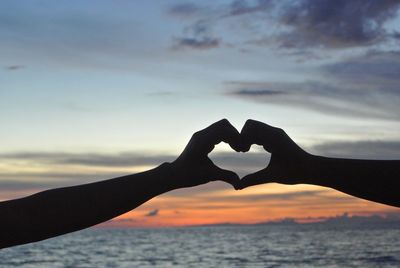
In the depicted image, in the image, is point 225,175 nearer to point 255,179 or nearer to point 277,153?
point 255,179

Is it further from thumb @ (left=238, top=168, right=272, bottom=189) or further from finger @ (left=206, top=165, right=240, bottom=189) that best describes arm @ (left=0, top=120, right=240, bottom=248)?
thumb @ (left=238, top=168, right=272, bottom=189)

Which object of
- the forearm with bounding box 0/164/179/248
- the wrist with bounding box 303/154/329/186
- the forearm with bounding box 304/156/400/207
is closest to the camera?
the forearm with bounding box 0/164/179/248

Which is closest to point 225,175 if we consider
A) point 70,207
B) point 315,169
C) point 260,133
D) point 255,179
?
point 255,179

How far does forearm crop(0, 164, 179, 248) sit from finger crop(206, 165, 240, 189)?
0.90ft

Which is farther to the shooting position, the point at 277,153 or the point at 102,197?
the point at 277,153

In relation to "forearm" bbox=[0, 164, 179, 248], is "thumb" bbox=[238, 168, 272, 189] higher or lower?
higher

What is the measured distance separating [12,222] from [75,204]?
23 centimetres

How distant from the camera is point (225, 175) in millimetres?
2727

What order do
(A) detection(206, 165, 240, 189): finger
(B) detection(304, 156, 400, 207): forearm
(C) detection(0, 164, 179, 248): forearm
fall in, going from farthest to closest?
(A) detection(206, 165, 240, 189): finger
(B) detection(304, 156, 400, 207): forearm
(C) detection(0, 164, 179, 248): forearm

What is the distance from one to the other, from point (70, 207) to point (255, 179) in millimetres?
816

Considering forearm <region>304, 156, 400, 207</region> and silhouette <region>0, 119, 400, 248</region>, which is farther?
forearm <region>304, 156, 400, 207</region>

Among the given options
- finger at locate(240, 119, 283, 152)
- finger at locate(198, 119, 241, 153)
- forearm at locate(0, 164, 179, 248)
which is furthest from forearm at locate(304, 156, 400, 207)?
forearm at locate(0, 164, 179, 248)

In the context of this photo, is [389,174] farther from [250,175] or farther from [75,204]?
[75,204]

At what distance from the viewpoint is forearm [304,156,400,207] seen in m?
2.42
